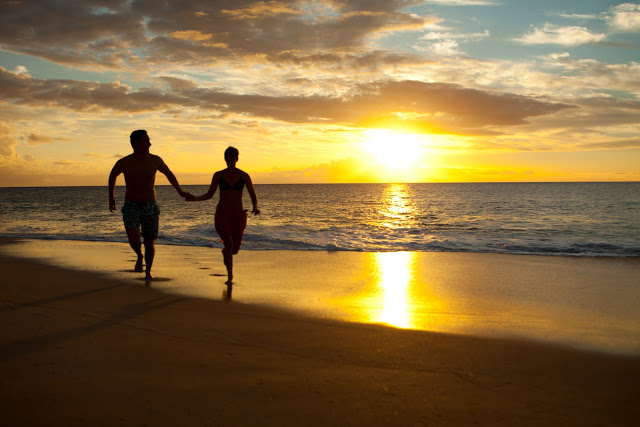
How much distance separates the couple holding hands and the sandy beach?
74 cm

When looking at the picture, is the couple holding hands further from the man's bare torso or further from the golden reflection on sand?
the golden reflection on sand

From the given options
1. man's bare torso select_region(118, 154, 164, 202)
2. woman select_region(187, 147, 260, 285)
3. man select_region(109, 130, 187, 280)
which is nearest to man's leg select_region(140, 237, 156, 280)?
man select_region(109, 130, 187, 280)

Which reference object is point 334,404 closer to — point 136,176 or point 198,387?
point 198,387

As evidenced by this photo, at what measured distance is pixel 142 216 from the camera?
22.7 ft

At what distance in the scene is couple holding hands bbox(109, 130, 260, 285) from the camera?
22.3ft

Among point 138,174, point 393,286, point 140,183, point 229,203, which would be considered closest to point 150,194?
point 140,183

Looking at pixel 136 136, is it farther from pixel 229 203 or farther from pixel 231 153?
pixel 229 203

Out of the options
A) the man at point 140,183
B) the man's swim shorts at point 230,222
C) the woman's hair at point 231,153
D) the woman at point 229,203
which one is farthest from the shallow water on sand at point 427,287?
the woman's hair at point 231,153

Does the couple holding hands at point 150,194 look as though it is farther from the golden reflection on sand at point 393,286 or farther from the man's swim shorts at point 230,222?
the golden reflection on sand at point 393,286

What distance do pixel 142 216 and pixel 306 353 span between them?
169 inches

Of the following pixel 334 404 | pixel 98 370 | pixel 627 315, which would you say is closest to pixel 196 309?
pixel 98 370

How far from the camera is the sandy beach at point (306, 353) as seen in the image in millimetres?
2736

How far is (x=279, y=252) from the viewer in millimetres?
11531

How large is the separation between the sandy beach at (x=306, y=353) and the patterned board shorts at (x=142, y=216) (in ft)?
2.78
